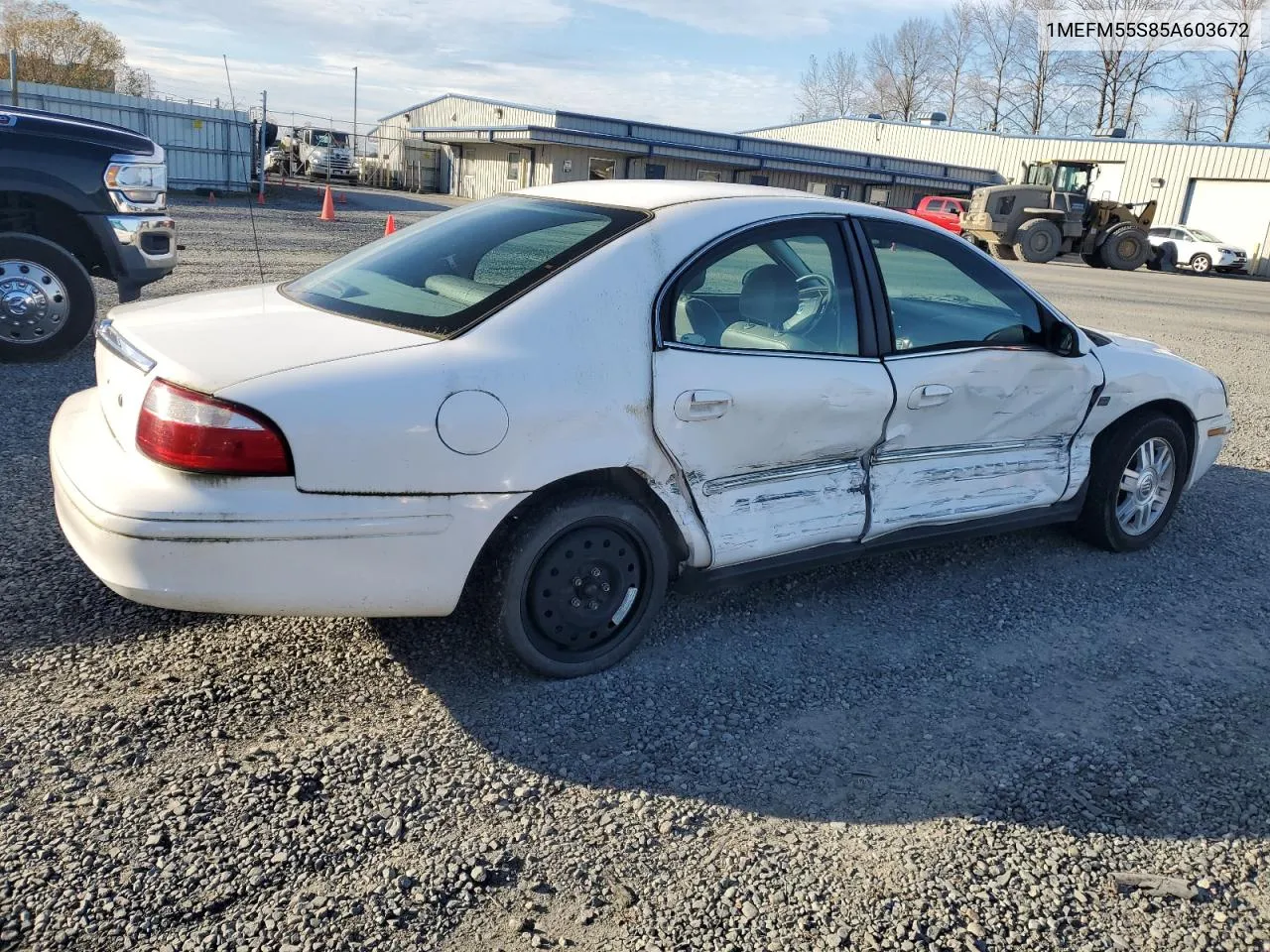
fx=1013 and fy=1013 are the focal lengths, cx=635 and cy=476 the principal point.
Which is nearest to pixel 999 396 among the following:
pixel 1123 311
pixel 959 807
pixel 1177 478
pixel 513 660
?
pixel 1177 478

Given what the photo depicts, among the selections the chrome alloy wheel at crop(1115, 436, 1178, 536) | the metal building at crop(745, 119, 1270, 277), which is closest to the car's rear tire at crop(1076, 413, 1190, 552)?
the chrome alloy wheel at crop(1115, 436, 1178, 536)

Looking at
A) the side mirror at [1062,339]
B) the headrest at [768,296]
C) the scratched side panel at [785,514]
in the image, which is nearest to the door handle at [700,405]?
the scratched side panel at [785,514]

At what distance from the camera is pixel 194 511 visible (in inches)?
104

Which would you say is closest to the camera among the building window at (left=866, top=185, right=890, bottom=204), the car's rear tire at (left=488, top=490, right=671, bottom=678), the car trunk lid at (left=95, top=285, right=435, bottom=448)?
the car trunk lid at (left=95, top=285, right=435, bottom=448)

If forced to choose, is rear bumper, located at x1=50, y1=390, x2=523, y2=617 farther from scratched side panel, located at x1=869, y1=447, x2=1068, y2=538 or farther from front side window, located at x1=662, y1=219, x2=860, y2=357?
scratched side panel, located at x1=869, y1=447, x2=1068, y2=538

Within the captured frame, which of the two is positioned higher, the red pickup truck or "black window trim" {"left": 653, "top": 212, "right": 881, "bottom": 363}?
the red pickup truck

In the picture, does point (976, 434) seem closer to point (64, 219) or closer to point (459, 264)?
point (459, 264)

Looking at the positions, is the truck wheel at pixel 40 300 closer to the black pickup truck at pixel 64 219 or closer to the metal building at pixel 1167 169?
the black pickup truck at pixel 64 219

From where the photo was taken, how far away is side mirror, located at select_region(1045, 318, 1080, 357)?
13.9ft

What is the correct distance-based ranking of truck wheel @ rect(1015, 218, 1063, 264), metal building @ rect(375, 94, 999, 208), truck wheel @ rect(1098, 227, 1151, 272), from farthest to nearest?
metal building @ rect(375, 94, 999, 208) < truck wheel @ rect(1098, 227, 1151, 272) < truck wheel @ rect(1015, 218, 1063, 264)

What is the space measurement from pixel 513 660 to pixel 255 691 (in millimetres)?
785

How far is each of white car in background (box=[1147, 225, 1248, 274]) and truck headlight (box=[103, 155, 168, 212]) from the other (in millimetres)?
32807

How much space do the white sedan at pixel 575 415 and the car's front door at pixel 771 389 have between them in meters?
0.01

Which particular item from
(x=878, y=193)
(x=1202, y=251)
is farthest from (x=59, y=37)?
(x=1202, y=251)
